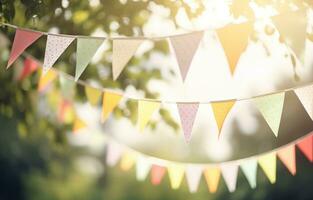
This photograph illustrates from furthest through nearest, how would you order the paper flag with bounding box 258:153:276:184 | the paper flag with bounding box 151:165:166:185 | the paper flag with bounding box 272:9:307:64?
the paper flag with bounding box 151:165:166:185 < the paper flag with bounding box 258:153:276:184 < the paper flag with bounding box 272:9:307:64

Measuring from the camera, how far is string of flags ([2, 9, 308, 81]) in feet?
5.72

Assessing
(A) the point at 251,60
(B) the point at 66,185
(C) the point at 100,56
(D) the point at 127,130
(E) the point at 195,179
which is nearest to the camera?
(E) the point at 195,179

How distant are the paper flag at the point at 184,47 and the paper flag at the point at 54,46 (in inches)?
15.8

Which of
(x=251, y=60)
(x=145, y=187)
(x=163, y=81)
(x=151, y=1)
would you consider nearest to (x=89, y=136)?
(x=145, y=187)

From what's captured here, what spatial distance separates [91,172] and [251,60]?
12.0ft

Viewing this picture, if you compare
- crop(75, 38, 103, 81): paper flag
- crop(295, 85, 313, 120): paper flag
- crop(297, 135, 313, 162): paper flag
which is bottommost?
crop(297, 135, 313, 162): paper flag

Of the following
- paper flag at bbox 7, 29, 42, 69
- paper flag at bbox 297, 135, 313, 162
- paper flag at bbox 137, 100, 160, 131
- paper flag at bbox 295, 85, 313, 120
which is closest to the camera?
paper flag at bbox 295, 85, 313, 120

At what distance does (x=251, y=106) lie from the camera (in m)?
7.88

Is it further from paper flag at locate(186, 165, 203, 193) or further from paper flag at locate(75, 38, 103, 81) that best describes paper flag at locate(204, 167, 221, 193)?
paper flag at locate(75, 38, 103, 81)

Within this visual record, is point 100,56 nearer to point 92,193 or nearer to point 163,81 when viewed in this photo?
point 163,81

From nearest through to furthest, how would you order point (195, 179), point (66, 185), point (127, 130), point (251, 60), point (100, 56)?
point (195, 179), point (100, 56), point (251, 60), point (127, 130), point (66, 185)

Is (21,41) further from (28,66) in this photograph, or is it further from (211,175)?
(211,175)

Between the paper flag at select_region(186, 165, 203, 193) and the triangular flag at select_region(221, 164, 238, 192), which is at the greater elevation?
the triangular flag at select_region(221, 164, 238, 192)

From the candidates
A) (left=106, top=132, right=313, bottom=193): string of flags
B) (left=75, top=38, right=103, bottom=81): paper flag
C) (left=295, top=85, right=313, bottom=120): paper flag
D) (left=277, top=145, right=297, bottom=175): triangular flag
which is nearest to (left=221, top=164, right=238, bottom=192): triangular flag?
(left=106, top=132, right=313, bottom=193): string of flags
